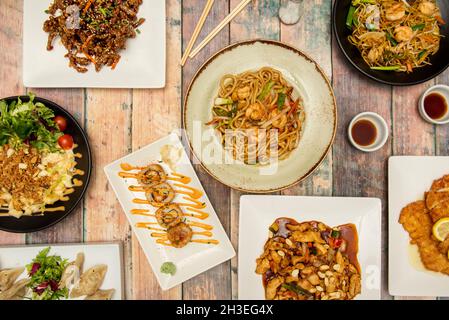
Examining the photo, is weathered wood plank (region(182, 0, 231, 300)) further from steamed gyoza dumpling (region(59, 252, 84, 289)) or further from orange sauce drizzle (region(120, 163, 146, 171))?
steamed gyoza dumpling (region(59, 252, 84, 289))

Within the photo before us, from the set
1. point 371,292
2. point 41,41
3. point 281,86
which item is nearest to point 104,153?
point 41,41

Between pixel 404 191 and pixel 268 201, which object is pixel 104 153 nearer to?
pixel 268 201

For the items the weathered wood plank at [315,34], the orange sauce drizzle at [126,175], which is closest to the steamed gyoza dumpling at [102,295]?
the orange sauce drizzle at [126,175]

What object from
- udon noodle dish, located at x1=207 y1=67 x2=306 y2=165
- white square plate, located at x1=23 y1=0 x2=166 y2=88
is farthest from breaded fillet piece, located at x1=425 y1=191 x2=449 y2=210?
white square plate, located at x1=23 y1=0 x2=166 y2=88

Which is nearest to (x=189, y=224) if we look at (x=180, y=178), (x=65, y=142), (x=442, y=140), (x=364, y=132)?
(x=180, y=178)

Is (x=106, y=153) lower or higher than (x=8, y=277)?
higher

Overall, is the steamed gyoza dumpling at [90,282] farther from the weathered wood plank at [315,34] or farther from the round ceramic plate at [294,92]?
the weathered wood plank at [315,34]

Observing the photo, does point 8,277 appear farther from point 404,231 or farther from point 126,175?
point 404,231
